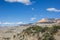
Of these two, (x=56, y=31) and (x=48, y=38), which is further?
(x=56, y=31)

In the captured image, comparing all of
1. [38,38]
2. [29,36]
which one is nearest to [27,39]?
[29,36]

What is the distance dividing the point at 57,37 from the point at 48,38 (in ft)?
4.64

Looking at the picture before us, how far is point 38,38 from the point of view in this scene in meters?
28.7

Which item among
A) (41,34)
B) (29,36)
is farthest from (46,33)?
(29,36)

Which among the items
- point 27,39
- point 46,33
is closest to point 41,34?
point 46,33

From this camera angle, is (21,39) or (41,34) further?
(21,39)

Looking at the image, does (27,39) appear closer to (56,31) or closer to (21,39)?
(21,39)

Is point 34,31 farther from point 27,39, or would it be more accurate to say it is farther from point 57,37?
point 57,37

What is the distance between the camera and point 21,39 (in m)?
31.6

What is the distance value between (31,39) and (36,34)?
105 centimetres

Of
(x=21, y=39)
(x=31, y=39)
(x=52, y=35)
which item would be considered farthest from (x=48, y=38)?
(x=21, y=39)

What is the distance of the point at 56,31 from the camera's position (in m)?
29.8

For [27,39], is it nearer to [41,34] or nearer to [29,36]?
[29,36]

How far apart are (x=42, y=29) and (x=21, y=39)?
3.78 meters
